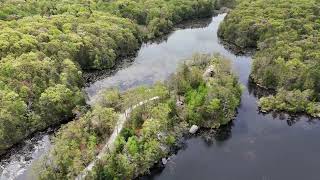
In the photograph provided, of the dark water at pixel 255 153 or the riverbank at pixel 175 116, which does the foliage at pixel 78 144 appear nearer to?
the riverbank at pixel 175 116

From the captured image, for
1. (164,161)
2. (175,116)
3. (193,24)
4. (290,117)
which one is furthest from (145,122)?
(193,24)

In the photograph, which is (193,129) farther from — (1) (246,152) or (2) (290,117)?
(2) (290,117)

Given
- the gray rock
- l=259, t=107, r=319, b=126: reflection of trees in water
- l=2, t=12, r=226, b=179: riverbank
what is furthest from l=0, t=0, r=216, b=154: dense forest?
l=259, t=107, r=319, b=126: reflection of trees in water

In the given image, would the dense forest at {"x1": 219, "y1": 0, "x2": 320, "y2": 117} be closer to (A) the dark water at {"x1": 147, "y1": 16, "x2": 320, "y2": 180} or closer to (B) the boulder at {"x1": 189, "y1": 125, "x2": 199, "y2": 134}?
(A) the dark water at {"x1": 147, "y1": 16, "x2": 320, "y2": 180}

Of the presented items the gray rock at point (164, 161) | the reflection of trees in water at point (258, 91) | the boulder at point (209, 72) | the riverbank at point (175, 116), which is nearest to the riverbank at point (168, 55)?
the riverbank at point (175, 116)

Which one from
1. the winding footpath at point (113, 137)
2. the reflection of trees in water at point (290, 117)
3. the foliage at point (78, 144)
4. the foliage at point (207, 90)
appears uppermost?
the foliage at point (78, 144)
